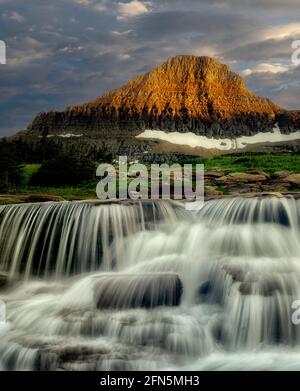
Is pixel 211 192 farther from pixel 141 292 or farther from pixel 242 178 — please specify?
pixel 141 292

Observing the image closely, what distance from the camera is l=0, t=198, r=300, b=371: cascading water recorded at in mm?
14133

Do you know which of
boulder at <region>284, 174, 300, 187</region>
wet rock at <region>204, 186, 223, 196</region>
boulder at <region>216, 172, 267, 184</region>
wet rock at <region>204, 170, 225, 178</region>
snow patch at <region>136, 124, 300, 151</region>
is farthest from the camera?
snow patch at <region>136, 124, 300, 151</region>

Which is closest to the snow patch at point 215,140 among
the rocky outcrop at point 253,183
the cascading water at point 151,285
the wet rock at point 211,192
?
the rocky outcrop at point 253,183

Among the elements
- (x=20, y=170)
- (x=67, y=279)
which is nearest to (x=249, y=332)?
(x=67, y=279)

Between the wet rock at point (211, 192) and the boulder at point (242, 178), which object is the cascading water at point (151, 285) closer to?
the wet rock at point (211, 192)

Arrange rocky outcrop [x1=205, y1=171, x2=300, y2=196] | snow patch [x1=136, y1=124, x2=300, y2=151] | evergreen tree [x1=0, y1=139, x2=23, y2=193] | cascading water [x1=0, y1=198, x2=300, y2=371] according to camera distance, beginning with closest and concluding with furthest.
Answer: cascading water [x1=0, y1=198, x2=300, y2=371] < rocky outcrop [x1=205, y1=171, x2=300, y2=196] < evergreen tree [x1=0, y1=139, x2=23, y2=193] < snow patch [x1=136, y1=124, x2=300, y2=151]

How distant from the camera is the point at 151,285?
16250 millimetres

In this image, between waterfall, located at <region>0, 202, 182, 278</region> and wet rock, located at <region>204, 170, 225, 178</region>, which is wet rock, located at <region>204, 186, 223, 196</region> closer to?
wet rock, located at <region>204, 170, 225, 178</region>

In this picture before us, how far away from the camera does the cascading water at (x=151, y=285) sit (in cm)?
1413

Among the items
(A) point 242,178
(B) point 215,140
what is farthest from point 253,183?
(B) point 215,140

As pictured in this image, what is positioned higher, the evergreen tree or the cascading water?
the evergreen tree

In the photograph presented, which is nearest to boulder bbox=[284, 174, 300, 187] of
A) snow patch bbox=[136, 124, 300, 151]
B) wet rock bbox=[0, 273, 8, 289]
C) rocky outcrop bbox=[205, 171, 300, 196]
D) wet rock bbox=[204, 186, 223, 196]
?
Answer: rocky outcrop bbox=[205, 171, 300, 196]

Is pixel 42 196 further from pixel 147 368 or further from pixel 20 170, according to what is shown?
pixel 147 368
